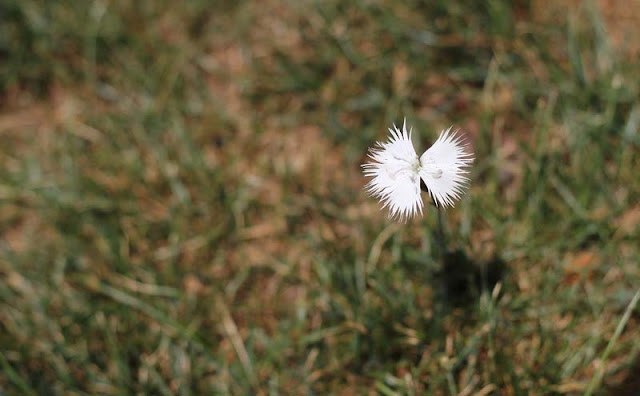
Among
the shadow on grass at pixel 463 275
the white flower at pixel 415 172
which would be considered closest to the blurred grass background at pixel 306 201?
the shadow on grass at pixel 463 275

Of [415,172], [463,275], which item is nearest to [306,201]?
[463,275]

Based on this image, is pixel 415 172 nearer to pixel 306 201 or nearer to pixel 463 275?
pixel 463 275

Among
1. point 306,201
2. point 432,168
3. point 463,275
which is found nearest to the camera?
point 432,168

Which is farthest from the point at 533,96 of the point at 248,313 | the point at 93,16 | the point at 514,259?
the point at 93,16

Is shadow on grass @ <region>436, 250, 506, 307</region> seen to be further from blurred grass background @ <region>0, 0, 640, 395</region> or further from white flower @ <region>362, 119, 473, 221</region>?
white flower @ <region>362, 119, 473, 221</region>

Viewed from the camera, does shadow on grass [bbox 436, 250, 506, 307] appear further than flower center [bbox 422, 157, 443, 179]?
Yes

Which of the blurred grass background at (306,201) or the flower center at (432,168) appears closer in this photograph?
the flower center at (432,168)

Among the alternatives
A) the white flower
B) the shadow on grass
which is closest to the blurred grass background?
the shadow on grass

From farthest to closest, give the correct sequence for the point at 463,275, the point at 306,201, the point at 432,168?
the point at 306,201
the point at 463,275
the point at 432,168

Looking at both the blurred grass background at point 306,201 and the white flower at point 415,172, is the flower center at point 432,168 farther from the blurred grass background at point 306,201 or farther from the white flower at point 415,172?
the blurred grass background at point 306,201

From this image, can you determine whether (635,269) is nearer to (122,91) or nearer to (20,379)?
(20,379)
